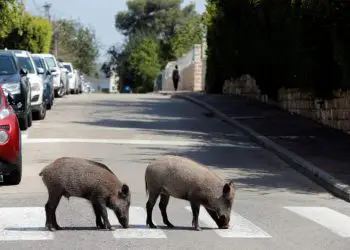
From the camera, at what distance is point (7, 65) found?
20.1 m

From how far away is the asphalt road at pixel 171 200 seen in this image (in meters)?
8.81

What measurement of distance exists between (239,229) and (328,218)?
163 cm

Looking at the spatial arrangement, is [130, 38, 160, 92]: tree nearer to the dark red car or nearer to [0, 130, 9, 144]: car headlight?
the dark red car

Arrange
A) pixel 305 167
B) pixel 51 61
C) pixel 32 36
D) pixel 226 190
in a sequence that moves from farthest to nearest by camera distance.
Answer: pixel 32 36 → pixel 51 61 → pixel 305 167 → pixel 226 190

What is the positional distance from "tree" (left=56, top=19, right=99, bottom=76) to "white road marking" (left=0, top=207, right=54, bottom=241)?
83404 mm

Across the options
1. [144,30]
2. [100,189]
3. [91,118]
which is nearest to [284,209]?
[100,189]

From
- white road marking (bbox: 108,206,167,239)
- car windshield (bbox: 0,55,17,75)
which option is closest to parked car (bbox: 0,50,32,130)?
car windshield (bbox: 0,55,17,75)

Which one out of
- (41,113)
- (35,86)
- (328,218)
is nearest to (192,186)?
(328,218)

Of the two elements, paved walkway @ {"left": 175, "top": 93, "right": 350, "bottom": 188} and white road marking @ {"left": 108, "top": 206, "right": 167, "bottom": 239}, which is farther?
paved walkway @ {"left": 175, "top": 93, "right": 350, "bottom": 188}

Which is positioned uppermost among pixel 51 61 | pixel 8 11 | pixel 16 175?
pixel 8 11

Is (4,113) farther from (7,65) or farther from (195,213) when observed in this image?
(7,65)

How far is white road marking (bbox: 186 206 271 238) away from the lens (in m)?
9.17

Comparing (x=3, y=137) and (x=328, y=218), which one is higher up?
(x=3, y=137)

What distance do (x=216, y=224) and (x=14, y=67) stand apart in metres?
11.5
